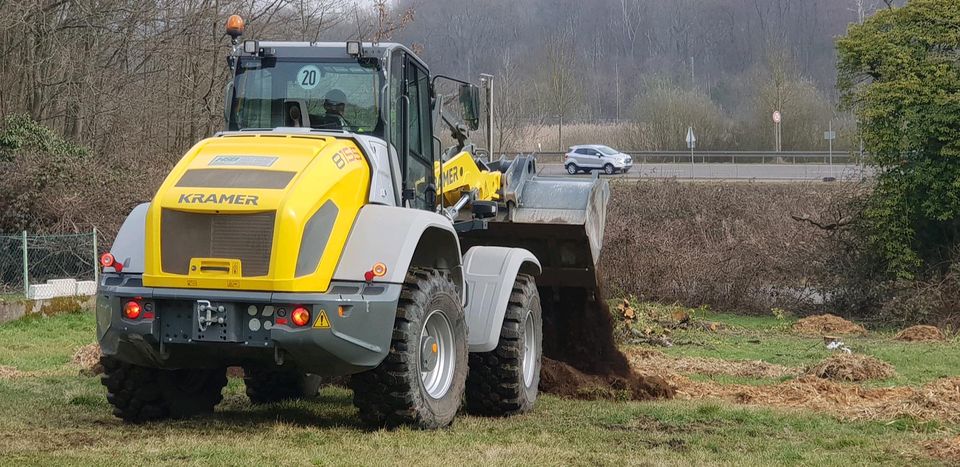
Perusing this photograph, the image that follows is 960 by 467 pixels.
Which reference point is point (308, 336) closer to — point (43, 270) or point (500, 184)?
point (500, 184)

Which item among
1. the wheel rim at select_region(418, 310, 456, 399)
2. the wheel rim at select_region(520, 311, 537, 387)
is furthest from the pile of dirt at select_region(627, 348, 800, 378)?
the wheel rim at select_region(418, 310, 456, 399)

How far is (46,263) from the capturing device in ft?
65.0

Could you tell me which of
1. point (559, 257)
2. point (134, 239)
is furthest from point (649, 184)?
point (134, 239)

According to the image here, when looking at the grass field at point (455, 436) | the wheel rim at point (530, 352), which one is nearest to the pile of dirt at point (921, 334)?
the grass field at point (455, 436)

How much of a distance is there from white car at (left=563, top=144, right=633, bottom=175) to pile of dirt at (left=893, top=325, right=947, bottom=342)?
79.9 ft

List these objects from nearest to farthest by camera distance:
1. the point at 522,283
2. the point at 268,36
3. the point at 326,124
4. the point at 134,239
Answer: the point at 134,239, the point at 326,124, the point at 522,283, the point at 268,36

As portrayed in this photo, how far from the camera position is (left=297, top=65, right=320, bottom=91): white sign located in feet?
29.4

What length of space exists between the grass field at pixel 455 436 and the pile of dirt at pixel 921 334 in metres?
9.67

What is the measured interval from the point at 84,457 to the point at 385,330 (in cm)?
202

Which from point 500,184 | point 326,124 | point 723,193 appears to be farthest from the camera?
point 723,193

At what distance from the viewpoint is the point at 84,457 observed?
693 cm

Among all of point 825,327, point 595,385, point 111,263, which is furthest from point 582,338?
point 825,327

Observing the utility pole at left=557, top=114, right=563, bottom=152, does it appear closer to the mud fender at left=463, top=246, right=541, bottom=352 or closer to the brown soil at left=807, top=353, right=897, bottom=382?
the brown soil at left=807, top=353, right=897, bottom=382

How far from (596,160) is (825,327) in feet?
80.5
